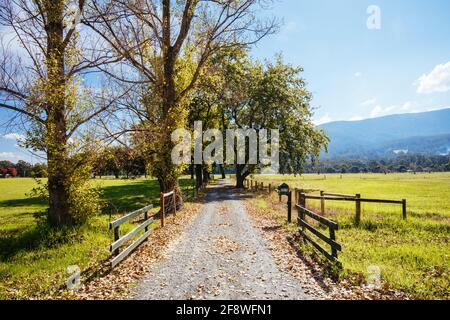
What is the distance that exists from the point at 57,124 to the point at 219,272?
894 centimetres

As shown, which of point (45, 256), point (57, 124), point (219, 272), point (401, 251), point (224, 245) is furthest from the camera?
point (57, 124)

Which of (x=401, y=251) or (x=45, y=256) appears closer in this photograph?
(x=45, y=256)

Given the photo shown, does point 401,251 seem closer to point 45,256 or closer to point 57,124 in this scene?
point 45,256

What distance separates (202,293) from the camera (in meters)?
6.80

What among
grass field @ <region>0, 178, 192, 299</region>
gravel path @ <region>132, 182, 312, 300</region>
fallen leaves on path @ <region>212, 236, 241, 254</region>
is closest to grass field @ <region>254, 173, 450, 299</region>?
gravel path @ <region>132, 182, 312, 300</region>

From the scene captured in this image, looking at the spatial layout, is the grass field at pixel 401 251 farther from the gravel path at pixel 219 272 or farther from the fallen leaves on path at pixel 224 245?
the fallen leaves on path at pixel 224 245

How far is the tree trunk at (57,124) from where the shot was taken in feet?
37.5

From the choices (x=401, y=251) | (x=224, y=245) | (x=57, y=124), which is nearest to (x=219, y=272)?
(x=224, y=245)

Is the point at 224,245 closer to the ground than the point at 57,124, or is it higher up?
closer to the ground

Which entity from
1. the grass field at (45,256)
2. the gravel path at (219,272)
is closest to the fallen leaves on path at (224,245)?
the gravel path at (219,272)

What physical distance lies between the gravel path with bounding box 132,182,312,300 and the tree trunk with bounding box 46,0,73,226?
5210 mm

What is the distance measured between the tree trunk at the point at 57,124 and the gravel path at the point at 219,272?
17.1ft

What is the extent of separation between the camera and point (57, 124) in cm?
1206

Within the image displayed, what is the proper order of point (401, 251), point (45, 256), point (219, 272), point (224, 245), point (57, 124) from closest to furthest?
point (219, 272), point (45, 256), point (401, 251), point (224, 245), point (57, 124)
